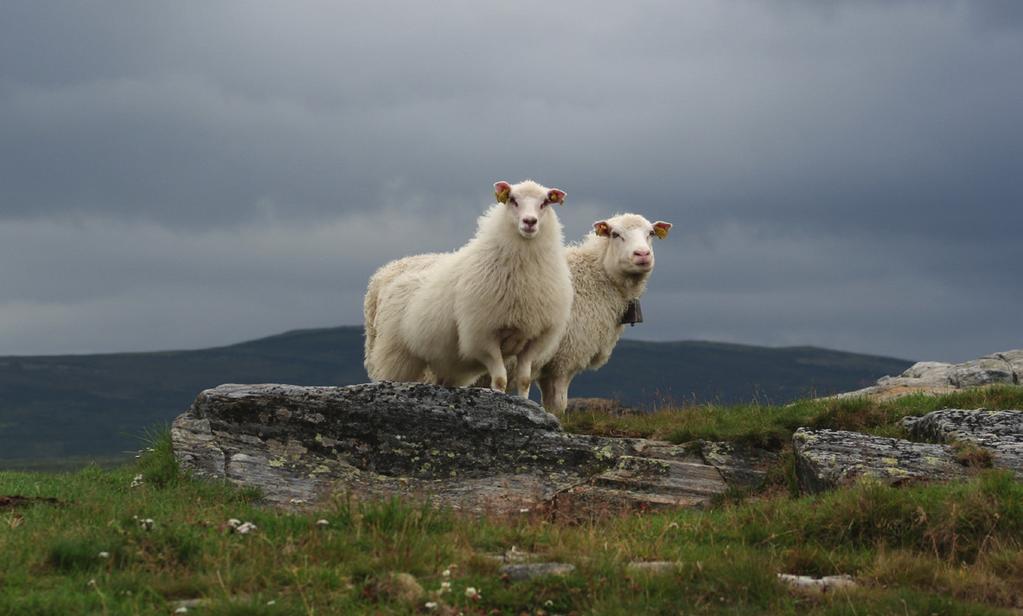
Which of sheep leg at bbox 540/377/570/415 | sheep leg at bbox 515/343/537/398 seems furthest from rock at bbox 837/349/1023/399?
sheep leg at bbox 515/343/537/398

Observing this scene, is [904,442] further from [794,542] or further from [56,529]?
[56,529]

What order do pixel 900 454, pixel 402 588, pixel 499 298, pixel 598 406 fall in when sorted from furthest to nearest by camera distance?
pixel 598 406 < pixel 499 298 < pixel 900 454 < pixel 402 588

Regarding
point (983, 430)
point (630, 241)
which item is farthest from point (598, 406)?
point (983, 430)

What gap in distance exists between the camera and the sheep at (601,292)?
21125 millimetres

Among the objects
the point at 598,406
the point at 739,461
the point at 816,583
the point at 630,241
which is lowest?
the point at 816,583

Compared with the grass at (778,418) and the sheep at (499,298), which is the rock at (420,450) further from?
the sheep at (499,298)

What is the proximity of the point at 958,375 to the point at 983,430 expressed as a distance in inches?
461

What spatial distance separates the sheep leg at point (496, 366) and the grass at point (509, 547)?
15.6ft

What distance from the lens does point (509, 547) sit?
10.6 meters

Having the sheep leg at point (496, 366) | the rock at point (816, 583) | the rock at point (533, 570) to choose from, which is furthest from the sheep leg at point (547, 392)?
the rock at point (533, 570)

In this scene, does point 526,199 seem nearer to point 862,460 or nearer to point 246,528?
point 862,460

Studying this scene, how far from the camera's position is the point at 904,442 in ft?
47.2

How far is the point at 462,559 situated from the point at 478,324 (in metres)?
7.75

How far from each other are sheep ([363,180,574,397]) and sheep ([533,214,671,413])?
2.21 m
